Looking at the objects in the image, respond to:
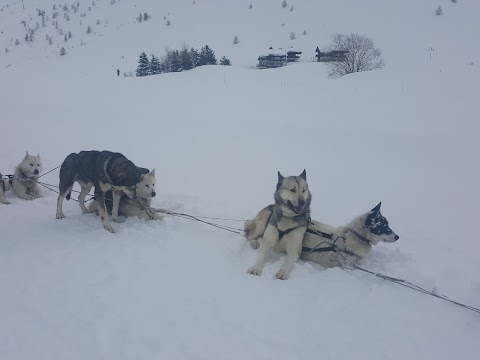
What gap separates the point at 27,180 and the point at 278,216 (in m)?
4.76

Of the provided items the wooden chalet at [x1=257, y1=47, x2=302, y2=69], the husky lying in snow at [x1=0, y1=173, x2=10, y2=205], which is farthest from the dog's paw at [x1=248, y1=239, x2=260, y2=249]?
the wooden chalet at [x1=257, y1=47, x2=302, y2=69]

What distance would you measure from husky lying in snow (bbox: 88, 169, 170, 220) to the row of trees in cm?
2498

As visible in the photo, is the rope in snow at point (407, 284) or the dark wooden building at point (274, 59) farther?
the dark wooden building at point (274, 59)

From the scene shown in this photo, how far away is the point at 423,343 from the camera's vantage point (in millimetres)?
3084

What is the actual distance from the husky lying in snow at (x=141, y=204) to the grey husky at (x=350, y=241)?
2297 millimetres

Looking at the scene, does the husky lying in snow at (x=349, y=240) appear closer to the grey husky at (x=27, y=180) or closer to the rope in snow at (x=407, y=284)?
the rope in snow at (x=407, y=284)

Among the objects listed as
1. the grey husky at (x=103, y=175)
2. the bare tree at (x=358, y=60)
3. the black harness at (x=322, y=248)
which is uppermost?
the bare tree at (x=358, y=60)

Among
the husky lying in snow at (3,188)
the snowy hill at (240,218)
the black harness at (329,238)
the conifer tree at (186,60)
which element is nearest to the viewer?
the snowy hill at (240,218)

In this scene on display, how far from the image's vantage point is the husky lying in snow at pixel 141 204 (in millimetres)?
5328

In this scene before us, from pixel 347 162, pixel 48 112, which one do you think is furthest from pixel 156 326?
pixel 48 112

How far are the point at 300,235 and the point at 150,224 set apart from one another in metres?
2.21

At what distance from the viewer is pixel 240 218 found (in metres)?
5.87

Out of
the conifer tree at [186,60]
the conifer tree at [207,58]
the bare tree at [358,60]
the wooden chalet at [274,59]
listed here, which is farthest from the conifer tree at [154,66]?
the bare tree at [358,60]

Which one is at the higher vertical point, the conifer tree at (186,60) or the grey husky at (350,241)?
the conifer tree at (186,60)
